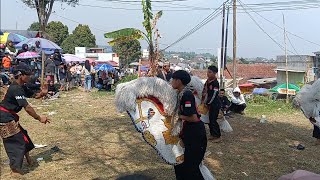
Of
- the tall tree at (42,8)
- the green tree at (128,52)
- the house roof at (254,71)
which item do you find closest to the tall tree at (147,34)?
the tall tree at (42,8)

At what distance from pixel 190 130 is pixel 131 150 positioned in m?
2.91

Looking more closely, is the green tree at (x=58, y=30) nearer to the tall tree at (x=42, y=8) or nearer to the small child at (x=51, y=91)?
the tall tree at (x=42, y=8)

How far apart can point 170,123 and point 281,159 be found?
3.05m

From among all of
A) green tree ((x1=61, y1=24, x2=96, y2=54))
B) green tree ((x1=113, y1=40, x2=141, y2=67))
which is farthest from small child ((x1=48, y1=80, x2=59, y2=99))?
green tree ((x1=113, y1=40, x2=141, y2=67))

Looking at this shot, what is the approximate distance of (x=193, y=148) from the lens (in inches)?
185

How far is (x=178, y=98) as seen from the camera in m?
4.91

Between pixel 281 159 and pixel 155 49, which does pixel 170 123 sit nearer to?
pixel 281 159

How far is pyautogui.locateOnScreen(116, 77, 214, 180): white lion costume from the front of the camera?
4969mm

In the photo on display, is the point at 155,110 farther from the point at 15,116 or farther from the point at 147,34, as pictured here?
the point at 147,34

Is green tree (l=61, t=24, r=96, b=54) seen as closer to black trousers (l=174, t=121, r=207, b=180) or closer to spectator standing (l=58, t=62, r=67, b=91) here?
spectator standing (l=58, t=62, r=67, b=91)

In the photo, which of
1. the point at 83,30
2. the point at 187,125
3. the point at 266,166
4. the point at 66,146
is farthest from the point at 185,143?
the point at 83,30

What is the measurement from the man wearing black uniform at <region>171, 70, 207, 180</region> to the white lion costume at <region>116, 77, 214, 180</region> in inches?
6.9

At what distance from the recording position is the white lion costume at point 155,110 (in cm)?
497

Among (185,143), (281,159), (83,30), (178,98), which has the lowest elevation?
(281,159)
